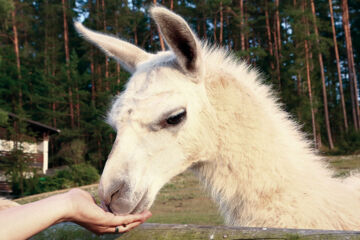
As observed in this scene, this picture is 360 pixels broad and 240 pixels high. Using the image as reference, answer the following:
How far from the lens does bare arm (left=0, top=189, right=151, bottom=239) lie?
45.2 inches

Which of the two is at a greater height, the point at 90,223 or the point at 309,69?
the point at 309,69

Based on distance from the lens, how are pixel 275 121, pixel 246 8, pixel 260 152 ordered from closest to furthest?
pixel 260 152 < pixel 275 121 < pixel 246 8

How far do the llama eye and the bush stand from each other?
62.6 feet

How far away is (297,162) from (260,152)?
28 cm

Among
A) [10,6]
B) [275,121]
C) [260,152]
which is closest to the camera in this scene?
[260,152]

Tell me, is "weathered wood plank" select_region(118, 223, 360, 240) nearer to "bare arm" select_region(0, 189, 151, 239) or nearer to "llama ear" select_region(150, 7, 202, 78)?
"bare arm" select_region(0, 189, 151, 239)

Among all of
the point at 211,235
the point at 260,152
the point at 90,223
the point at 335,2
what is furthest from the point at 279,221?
the point at 335,2

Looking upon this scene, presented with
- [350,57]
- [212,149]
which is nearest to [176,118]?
[212,149]

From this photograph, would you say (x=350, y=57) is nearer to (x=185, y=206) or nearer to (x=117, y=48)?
(x=185, y=206)

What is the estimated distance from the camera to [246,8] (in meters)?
28.6

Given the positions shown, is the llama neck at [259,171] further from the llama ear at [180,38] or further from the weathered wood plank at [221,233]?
the weathered wood plank at [221,233]

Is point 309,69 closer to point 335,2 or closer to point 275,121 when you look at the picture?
point 335,2

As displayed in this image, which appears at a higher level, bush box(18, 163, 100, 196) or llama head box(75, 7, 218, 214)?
llama head box(75, 7, 218, 214)

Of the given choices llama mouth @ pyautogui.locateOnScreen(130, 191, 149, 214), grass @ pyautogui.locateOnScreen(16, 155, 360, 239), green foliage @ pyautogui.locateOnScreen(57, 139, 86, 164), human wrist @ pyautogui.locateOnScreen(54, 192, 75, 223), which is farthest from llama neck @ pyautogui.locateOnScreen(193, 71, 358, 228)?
green foliage @ pyautogui.locateOnScreen(57, 139, 86, 164)
